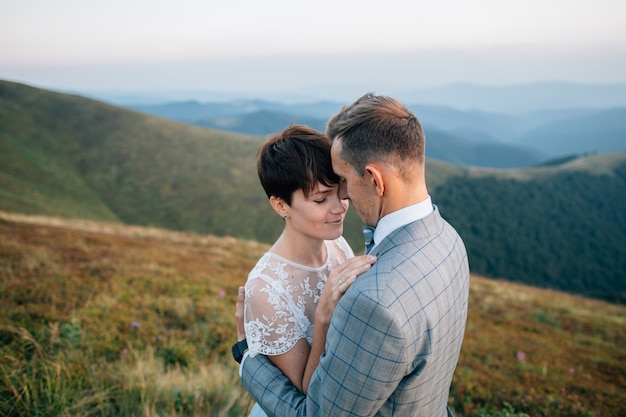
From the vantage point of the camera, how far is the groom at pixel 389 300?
5.46 ft

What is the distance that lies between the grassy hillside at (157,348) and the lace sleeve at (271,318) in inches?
83.3

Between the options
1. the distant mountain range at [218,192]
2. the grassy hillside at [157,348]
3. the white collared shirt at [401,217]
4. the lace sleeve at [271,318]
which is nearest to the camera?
the white collared shirt at [401,217]

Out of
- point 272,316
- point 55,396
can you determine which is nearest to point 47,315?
point 55,396

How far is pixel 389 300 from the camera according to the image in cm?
164

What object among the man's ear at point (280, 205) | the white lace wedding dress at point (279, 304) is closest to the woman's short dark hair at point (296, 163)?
the man's ear at point (280, 205)

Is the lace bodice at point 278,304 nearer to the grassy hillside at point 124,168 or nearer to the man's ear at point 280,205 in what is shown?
the man's ear at point 280,205

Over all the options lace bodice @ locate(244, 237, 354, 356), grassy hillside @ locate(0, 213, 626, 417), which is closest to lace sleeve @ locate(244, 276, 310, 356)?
lace bodice @ locate(244, 237, 354, 356)

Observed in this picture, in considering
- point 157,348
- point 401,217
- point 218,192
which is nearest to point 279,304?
point 401,217

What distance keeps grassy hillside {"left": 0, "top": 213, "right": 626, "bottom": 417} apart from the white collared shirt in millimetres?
3047

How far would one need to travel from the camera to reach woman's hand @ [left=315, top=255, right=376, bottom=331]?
187 centimetres

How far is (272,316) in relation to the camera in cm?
241

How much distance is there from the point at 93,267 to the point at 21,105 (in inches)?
3253

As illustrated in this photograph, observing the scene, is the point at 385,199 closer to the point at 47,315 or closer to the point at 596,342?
the point at 47,315

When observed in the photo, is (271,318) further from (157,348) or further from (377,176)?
(157,348)
